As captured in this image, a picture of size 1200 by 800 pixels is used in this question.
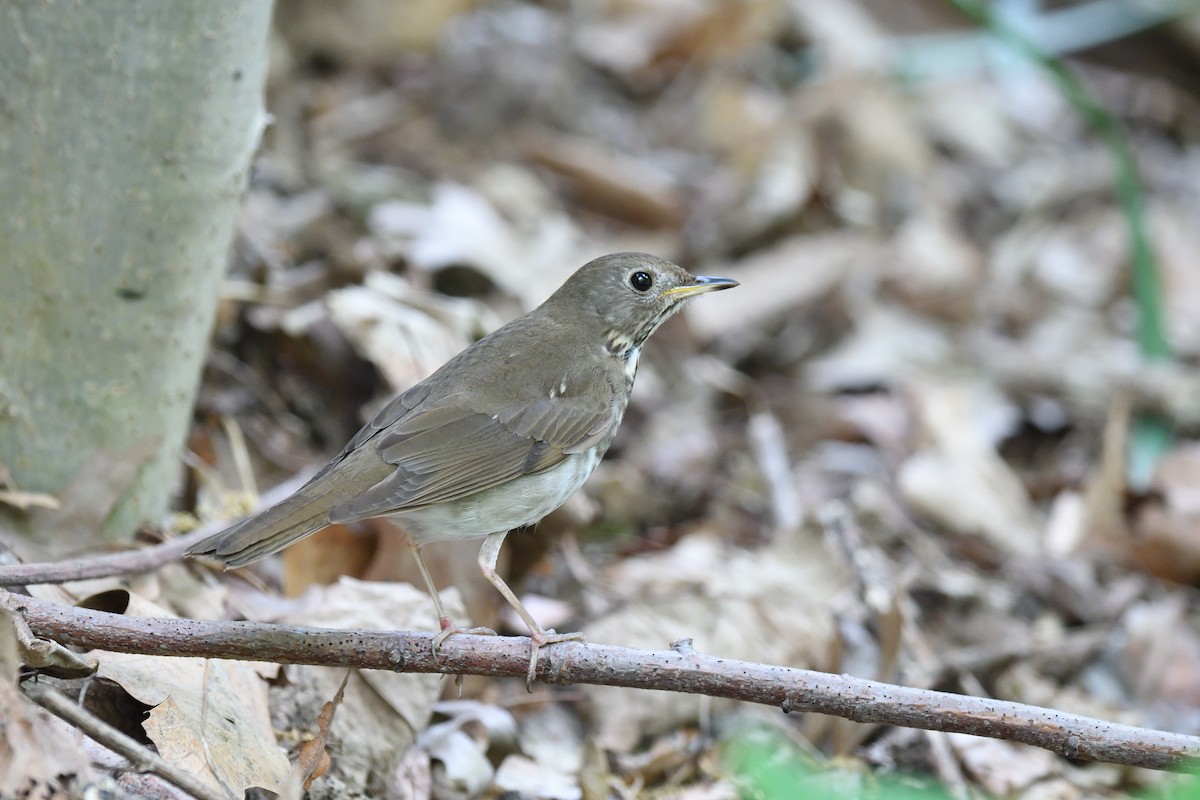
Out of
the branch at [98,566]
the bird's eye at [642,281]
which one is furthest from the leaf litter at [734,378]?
the bird's eye at [642,281]

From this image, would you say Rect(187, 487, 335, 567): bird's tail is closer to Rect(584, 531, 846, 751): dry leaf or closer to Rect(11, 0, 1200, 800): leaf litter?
Rect(11, 0, 1200, 800): leaf litter

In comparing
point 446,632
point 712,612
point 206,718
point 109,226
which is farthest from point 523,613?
point 109,226

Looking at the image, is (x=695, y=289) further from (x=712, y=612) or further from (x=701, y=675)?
(x=701, y=675)

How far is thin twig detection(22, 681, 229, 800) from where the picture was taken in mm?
2572

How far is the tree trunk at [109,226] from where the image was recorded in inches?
137

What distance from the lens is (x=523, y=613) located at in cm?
359

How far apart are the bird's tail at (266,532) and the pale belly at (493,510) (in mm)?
331

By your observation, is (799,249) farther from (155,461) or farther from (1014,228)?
(155,461)

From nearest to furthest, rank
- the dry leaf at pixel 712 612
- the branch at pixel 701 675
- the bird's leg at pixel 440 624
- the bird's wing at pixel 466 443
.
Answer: the branch at pixel 701 675 → the bird's leg at pixel 440 624 → the bird's wing at pixel 466 443 → the dry leaf at pixel 712 612

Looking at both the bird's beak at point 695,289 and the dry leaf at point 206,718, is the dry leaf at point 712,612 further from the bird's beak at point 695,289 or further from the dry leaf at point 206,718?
the dry leaf at point 206,718

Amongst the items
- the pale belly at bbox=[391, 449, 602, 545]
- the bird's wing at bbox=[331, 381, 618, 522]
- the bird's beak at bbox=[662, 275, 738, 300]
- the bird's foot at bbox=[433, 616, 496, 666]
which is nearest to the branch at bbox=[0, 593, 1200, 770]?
the bird's foot at bbox=[433, 616, 496, 666]

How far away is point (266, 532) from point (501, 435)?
971 mm

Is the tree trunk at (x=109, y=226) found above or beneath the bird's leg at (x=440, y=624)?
above

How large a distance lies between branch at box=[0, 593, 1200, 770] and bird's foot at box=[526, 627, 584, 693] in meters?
0.11
